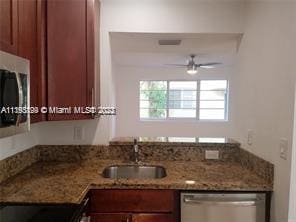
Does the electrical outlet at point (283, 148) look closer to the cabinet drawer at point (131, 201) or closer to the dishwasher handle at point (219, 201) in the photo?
the dishwasher handle at point (219, 201)

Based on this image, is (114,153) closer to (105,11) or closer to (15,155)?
(15,155)

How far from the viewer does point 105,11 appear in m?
2.46

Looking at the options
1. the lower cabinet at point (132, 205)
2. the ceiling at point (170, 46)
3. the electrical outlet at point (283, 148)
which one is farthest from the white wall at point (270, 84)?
the lower cabinet at point (132, 205)

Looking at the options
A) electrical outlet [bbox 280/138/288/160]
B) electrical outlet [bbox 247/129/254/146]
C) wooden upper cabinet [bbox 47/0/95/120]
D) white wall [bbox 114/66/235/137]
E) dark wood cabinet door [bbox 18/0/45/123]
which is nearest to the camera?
dark wood cabinet door [bbox 18/0/45/123]

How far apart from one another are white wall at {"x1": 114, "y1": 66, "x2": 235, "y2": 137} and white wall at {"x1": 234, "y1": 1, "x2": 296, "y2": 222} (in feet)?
14.0

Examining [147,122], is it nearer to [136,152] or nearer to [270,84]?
[136,152]

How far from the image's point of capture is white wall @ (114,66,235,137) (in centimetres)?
671

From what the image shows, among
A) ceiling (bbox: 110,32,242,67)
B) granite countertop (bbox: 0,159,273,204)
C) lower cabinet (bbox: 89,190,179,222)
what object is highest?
ceiling (bbox: 110,32,242,67)

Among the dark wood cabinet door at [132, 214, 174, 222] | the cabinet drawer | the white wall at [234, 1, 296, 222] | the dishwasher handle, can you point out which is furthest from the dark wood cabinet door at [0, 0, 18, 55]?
the white wall at [234, 1, 296, 222]

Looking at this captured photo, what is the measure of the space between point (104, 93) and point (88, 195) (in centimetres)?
97

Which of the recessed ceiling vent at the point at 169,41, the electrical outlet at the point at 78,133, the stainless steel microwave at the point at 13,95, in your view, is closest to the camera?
the stainless steel microwave at the point at 13,95

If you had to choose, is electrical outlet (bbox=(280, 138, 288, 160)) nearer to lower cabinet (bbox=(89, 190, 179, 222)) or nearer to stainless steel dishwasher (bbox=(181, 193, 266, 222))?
stainless steel dishwasher (bbox=(181, 193, 266, 222))

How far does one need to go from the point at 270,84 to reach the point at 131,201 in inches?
50.6

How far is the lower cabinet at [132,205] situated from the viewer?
75.5 inches
